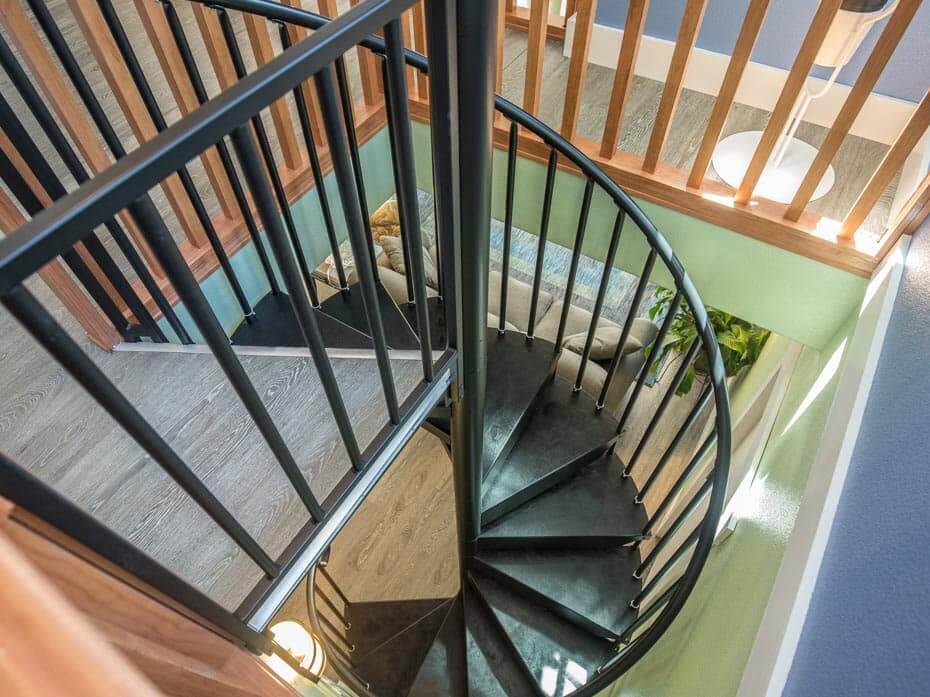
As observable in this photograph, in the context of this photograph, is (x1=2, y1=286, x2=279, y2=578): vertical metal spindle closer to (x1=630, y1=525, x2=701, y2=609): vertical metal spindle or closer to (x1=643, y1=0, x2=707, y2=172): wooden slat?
(x1=630, y1=525, x2=701, y2=609): vertical metal spindle

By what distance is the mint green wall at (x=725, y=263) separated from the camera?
212cm

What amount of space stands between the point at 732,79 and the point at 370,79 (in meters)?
1.49

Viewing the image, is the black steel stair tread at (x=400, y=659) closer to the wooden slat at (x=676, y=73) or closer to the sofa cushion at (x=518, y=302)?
the sofa cushion at (x=518, y=302)

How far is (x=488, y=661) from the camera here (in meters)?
2.66

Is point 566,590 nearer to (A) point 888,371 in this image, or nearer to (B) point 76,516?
(A) point 888,371

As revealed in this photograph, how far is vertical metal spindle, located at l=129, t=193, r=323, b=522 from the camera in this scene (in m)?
0.63

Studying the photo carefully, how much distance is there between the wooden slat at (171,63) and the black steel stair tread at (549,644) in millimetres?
2069

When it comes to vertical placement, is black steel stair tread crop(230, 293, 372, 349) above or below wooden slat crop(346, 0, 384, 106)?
below

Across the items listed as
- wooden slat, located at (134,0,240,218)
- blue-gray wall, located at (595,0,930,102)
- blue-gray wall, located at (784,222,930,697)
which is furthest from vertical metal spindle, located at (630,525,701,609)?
blue-gray wall, located at (595,0,930,102)

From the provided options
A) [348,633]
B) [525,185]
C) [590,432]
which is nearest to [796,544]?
[590,432]

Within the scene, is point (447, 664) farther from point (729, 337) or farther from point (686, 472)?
point (729, 337)

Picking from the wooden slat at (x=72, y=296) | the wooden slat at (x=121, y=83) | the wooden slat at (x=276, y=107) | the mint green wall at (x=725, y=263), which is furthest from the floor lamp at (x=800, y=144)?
the wooden slat at (x=72, y=296)

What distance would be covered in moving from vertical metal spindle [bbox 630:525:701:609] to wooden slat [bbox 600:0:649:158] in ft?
4.71

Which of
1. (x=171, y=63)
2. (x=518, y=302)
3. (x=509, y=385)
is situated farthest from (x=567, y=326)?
(x=171, y=63)
